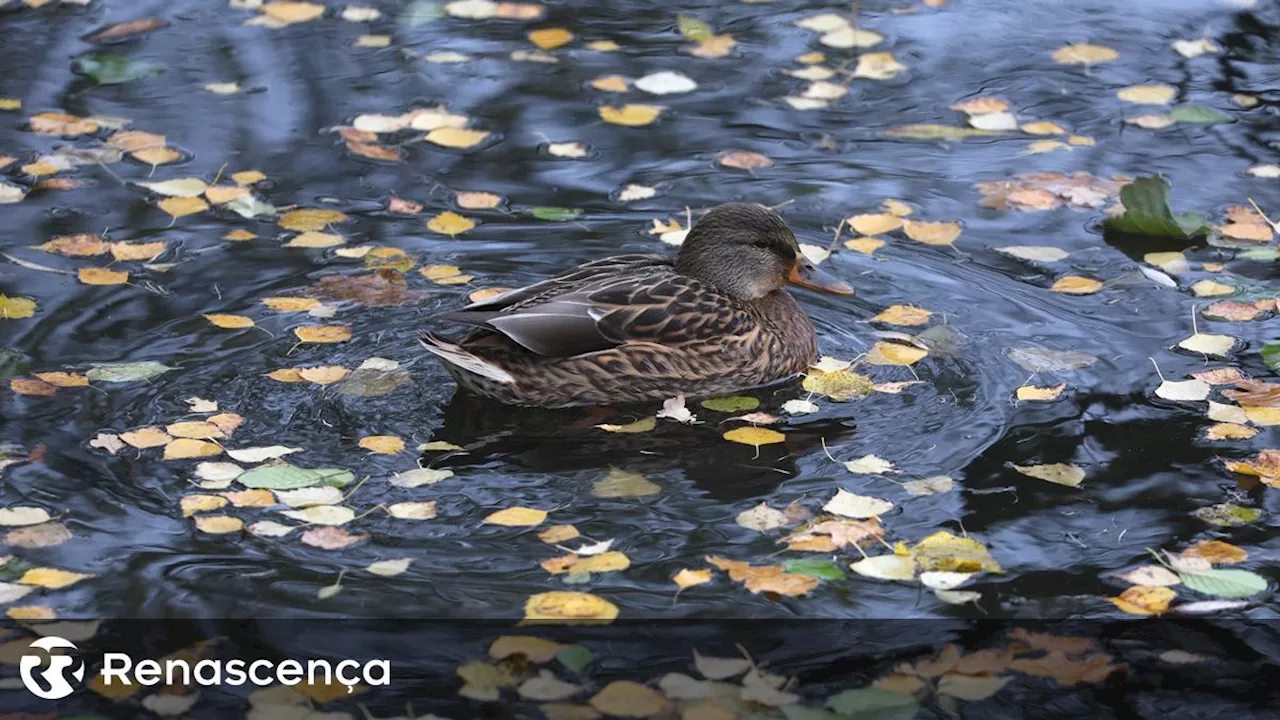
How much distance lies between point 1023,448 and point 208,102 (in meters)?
4.95

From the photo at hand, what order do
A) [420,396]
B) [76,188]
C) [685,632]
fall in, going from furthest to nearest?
[76,188], [420,396], [685,632]

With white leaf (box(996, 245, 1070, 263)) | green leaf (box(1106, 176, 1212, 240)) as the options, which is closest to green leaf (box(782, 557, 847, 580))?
white leaf (box(996, 245, 1070, 263))

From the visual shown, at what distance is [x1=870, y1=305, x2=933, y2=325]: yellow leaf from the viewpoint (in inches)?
274

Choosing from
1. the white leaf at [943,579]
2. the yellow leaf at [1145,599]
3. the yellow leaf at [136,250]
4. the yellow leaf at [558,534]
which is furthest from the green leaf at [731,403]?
the yellow leaf at [136,250]

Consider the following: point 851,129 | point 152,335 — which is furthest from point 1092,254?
point 152,335

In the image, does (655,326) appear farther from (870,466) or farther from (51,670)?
(51,670)

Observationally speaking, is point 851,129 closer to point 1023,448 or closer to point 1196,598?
point 1023,448

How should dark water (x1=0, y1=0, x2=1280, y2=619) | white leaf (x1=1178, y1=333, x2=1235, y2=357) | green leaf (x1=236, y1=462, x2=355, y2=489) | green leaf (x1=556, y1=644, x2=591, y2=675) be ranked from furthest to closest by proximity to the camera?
white leaf (x1=1178, y1=333, x2=1235, y2=357) < green leaf (x1=236, y1=462, x2=355, y2=489) < dark water (x1=0, y1=0, x2=1280, y2=619) < green leaf (x1=556, y1=644, x2=591, y2=675)

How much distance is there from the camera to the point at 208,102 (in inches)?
355

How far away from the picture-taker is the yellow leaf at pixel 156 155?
27.3ft

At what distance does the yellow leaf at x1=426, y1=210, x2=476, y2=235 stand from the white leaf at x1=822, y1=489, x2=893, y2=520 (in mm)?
2698

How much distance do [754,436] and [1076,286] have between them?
1.82 metres

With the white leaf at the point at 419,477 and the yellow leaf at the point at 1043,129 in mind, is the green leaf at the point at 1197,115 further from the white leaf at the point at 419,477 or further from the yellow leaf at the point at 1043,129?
the white leaf at the point at 419,477

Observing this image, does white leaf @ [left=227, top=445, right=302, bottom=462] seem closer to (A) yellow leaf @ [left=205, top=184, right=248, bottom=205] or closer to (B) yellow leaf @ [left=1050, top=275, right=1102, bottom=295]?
(A) yellow leaf @ [left=205, top=184, right=248, bottom=205]
